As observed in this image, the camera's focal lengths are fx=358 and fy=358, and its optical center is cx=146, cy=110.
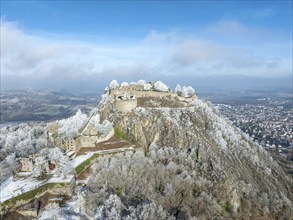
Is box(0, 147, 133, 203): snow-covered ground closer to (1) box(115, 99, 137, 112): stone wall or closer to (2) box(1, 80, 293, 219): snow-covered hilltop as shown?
(2) box(1, 80, 293, 219): snow-covered hilltop

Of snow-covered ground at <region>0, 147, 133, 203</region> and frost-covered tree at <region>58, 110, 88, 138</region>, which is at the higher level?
frost-covered tree at <region>58, 110, 88, 138</region>

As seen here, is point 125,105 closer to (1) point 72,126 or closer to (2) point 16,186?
(1) point 72,126

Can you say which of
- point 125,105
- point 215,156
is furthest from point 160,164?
point 125,105

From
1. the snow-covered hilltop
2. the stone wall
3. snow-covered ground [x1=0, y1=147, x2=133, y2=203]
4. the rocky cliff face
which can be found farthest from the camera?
the stone wall

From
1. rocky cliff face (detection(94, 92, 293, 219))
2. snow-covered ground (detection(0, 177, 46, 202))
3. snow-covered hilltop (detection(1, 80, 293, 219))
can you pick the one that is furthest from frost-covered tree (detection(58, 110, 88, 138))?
snow-covered ground (detection(0, 177, 46, 202))

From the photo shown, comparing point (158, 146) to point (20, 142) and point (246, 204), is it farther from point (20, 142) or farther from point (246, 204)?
point (20, 142)

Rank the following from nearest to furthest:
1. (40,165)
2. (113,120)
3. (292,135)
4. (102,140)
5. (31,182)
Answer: (31,182), (40,165), (102,140), (113,120), (292,135)

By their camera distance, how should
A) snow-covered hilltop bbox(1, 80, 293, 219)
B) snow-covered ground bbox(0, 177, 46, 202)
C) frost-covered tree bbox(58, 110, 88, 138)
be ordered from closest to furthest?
1. snow-covered ground bbox(0, 177, 46, 202)
2. snow-covered hilltop bbox(1, 80, 293, 219)
3. frost-covered tree bbox(58, 110, 88, 138)

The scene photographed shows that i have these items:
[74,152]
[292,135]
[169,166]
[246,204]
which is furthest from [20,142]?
[292,135]
